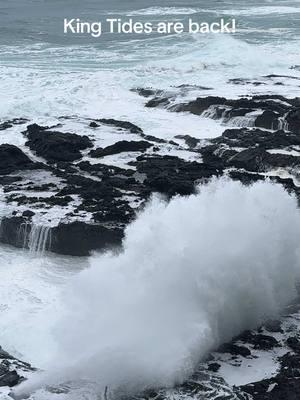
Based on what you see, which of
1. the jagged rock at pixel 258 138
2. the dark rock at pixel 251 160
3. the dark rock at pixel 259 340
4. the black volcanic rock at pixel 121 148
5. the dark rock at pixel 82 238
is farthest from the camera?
the jagged rock at pixel 258 138

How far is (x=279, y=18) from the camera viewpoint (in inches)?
2596

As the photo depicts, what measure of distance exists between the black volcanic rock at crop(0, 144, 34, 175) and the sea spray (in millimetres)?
7511

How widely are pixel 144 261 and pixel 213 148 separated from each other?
11191 millimetres

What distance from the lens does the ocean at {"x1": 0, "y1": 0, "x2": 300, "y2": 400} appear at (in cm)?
1650

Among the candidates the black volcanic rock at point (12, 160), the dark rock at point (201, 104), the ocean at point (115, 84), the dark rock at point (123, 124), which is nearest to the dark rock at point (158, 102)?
the ocean at point (115, 84)

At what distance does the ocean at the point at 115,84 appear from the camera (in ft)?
54.1

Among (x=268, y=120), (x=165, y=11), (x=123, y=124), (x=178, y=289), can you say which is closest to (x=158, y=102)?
(x=123, y=124)

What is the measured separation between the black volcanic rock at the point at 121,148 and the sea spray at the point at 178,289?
25.1 ft

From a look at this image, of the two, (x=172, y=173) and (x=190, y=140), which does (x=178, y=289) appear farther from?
(x=190, y=140)

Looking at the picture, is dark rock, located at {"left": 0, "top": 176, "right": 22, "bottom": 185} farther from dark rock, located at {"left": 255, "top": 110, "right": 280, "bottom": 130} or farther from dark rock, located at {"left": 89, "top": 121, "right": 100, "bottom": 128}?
dark rock, located at {"left": 255, "top": 110, "right": 280, "bottom": 130}

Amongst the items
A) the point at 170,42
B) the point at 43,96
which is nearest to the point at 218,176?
the point at 43,96

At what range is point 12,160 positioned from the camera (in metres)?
26.3

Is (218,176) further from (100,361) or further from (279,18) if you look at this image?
(279,18)

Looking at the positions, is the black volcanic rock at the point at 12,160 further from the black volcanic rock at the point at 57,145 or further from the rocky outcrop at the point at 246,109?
the rocky outcrop at the point at 246,109
